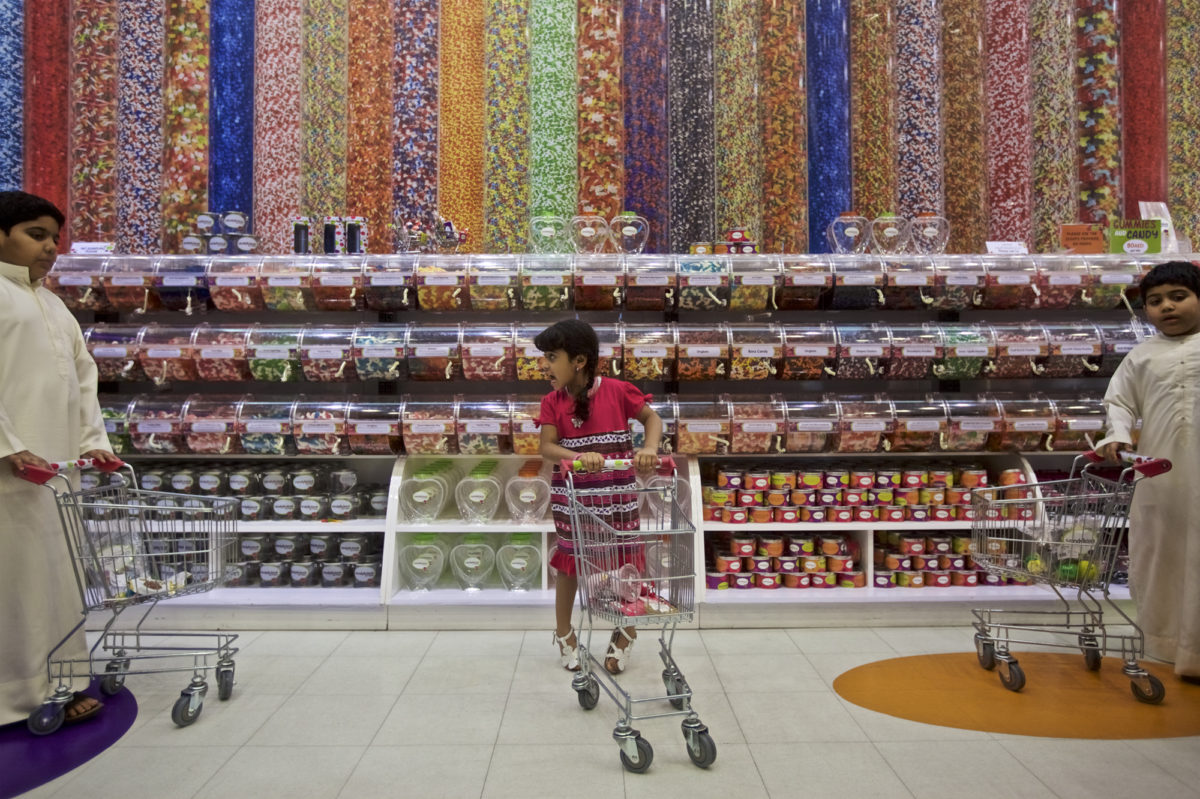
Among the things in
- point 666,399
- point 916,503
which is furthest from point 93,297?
point 916,503

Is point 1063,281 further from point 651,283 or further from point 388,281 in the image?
point 388,281

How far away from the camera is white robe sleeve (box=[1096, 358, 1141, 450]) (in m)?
3.06

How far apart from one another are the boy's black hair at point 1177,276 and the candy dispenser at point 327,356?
10.5 feet

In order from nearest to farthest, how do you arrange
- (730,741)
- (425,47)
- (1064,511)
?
(730,741), (1064,511), (425,47)

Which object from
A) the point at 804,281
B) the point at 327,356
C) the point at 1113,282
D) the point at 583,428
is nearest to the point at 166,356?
the point at 327,356

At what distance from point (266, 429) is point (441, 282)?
39.7 inches

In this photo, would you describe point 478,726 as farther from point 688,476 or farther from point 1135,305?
point 1135,305

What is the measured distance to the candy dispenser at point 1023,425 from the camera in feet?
12.3

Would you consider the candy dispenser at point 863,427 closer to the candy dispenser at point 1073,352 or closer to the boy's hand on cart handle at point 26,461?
the candy dispenser at point 1073,352

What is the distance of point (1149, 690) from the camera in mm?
2795

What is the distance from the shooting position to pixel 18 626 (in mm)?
2695

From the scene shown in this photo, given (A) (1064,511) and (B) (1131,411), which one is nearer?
(A) (1064,511)

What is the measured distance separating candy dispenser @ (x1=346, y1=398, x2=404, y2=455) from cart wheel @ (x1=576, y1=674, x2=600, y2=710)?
1502 mm

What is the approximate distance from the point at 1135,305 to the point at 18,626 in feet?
15.2
